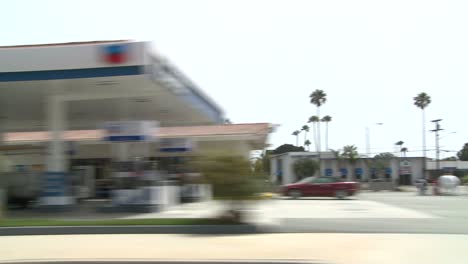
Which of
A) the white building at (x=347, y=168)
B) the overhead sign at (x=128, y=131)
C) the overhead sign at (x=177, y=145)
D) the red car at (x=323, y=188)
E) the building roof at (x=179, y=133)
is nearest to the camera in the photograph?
the overhead sign at (x=128, y=131)

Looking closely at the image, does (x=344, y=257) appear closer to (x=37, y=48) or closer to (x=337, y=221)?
(x=337, y=221)

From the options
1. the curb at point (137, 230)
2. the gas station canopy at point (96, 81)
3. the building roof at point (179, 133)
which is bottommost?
the curb at point (137, 230)

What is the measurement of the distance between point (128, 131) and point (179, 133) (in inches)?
581

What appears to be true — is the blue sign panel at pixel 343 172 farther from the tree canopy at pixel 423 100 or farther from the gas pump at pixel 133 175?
the gas pump at pixel 133 175

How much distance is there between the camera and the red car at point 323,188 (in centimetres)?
3123

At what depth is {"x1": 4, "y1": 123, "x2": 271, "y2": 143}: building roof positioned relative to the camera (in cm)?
3158

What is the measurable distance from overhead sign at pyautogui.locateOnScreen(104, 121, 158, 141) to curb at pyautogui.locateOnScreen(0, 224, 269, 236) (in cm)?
533

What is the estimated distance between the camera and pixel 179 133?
33.3m

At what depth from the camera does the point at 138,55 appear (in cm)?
1689

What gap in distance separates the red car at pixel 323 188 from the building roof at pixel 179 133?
11.9ft

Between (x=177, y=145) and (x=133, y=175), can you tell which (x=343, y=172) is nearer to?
(x=177, y=145)

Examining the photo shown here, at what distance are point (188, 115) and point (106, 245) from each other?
16.9 metres

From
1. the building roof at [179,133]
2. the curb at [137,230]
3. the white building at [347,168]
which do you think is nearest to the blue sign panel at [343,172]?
the white building at [347,168]

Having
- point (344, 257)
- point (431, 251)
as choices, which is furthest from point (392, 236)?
point (344, 257)
